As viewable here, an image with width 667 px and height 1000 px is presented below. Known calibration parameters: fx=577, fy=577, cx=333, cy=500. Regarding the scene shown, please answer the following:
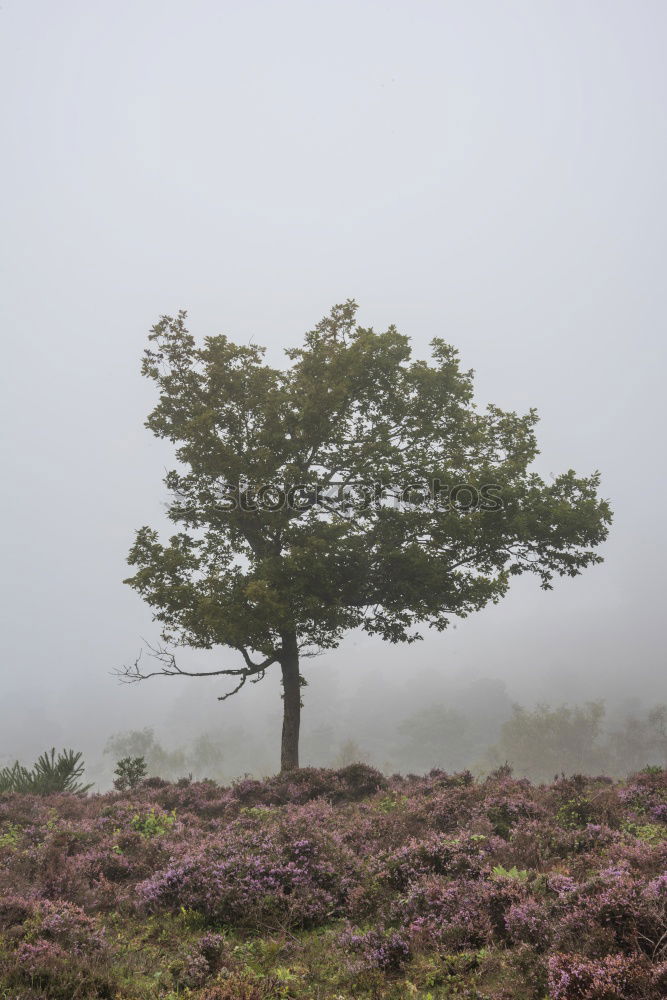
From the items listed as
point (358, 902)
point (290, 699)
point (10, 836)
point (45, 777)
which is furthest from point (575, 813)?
point (45, 777)

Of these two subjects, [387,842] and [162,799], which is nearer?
[387,842]

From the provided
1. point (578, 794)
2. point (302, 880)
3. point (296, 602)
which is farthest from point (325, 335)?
point (302, 880)

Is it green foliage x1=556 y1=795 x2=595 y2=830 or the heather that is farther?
green foliage x1=556 y1=795 x2=595 y2=830

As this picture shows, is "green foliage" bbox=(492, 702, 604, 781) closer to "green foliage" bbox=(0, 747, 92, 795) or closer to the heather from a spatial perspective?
"green foliage" bbox=(0, 747, 92, 795)

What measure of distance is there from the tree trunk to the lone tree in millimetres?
72

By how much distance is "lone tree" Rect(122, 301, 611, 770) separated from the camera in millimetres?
18031

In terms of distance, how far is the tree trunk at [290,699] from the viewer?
18703 mm

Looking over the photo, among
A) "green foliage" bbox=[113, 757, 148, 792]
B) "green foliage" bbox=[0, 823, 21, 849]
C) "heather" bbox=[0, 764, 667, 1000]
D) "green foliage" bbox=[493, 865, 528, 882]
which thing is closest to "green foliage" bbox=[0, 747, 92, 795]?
"green foliage" bbox=[113, 757, 148, 792]

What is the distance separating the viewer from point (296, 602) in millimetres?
17797

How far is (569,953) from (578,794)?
6.49 metres

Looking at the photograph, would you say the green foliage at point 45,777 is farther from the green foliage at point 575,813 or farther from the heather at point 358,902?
the green foliage at point 575,813

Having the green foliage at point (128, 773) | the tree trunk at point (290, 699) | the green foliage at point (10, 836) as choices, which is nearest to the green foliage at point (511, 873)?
the green foliage at point (10, 836)

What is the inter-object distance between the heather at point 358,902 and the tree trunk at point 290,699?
301 inches

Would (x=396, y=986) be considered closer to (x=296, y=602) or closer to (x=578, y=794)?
(x=578, y=794)
